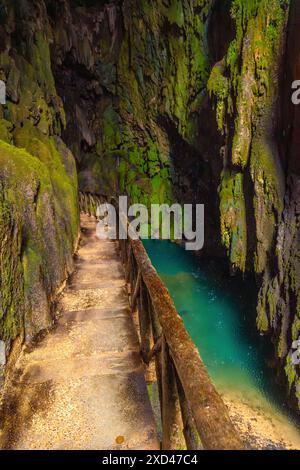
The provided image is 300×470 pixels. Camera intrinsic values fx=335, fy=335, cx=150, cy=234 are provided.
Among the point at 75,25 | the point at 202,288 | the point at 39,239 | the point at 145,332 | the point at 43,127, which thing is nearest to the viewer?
the point at 145,332

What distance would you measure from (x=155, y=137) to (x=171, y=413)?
80.4 ft

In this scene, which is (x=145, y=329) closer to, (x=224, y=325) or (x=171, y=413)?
(x=171, y=413)

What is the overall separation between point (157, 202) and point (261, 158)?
14.4 m

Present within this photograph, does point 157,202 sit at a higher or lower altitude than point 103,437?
higher

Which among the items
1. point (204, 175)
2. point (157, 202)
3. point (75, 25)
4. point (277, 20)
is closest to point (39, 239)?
point (277, 20)

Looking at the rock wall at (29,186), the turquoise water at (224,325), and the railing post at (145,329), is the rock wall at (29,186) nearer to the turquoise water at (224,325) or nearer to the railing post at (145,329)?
the railing post at (145,329)

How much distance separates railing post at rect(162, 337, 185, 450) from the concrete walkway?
1.23 feet

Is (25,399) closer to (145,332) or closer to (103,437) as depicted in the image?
(103,437)

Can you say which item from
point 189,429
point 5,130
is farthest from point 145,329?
point 5,130

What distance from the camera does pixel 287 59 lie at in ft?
34.2

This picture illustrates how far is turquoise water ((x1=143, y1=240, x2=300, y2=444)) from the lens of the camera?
12.0 meters

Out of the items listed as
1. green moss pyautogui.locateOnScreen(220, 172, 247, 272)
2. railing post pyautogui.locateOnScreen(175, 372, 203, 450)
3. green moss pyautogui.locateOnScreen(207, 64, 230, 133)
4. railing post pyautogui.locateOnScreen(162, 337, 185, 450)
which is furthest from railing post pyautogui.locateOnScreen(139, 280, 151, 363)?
green moss pyautogui.locateOnScreen(207, 64, 230, 133)

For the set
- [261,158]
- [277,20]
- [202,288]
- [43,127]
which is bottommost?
[202,288]

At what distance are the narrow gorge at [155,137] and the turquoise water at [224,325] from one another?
0.94ft
